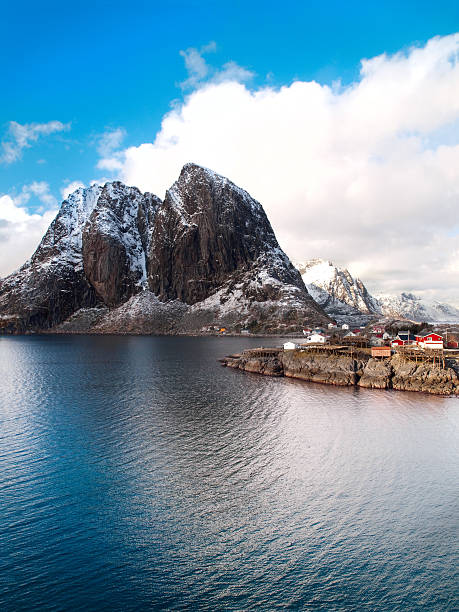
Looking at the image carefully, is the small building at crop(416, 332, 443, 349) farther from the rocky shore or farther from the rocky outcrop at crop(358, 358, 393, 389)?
the rocky outcrop at crop(358, 358, 393, 389)

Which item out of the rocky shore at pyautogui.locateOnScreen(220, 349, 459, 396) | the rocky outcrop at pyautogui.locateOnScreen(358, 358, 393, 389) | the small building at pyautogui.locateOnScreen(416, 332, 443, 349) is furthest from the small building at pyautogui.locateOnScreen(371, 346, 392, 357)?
the small building at pyautogui.locateOnScreen(416, 332, 443, 349)

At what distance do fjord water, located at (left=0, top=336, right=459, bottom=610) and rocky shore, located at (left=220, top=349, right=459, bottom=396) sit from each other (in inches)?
570

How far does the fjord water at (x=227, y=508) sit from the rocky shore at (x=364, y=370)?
47.5 ft

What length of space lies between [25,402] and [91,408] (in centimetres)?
1142

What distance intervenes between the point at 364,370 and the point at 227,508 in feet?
174

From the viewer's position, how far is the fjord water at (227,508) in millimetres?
18516

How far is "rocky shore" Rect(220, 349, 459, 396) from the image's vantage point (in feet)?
218

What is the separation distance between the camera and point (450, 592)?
60.8 feet

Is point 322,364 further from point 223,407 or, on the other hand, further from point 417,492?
point 417,492

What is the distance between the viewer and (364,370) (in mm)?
72625

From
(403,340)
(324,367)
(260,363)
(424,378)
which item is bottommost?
(424,378)

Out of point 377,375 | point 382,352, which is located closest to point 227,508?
point 377,375

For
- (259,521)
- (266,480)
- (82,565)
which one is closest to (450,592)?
(259,521)

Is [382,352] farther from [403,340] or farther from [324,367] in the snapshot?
[403,340]
